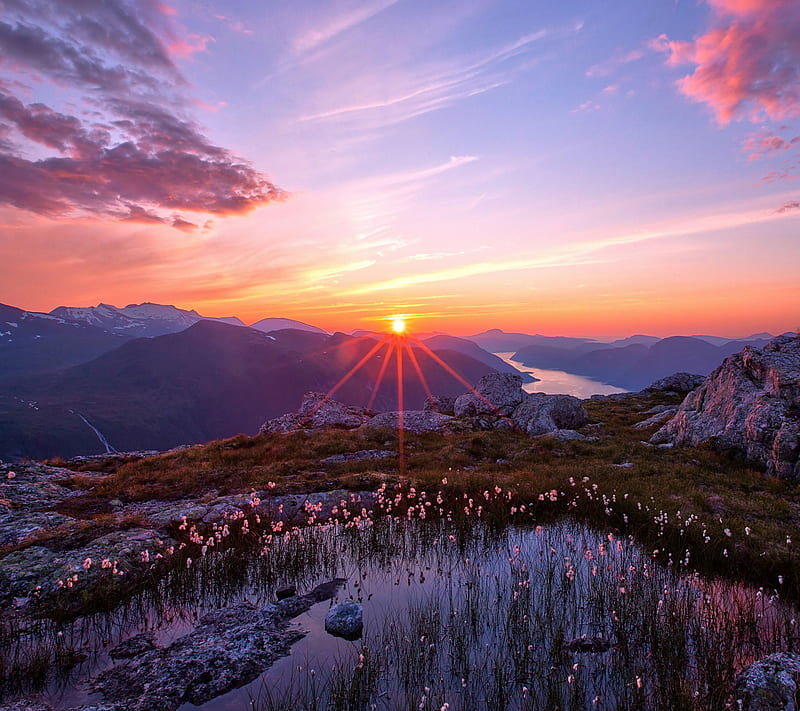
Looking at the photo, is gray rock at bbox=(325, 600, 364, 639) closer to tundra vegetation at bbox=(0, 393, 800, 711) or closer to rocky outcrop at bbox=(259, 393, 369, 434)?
tundra vegetation at bbox=(0, 393, 800, 711)

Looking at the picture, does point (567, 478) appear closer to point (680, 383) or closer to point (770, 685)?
point (770, 685)

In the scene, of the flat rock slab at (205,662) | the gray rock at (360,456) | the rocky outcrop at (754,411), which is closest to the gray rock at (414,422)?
the gray rock at (360,456)

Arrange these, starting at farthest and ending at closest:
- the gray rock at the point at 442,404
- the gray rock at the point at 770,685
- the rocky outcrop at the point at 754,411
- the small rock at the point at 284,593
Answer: the gray rock at the point at 442,404 < the rocky outcrop at the point at 754,411 < the small rock at the point at 284,593 < the gray rock at the point at 770,685

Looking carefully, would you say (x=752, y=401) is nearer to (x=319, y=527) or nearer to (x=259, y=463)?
(x=319, y=527)

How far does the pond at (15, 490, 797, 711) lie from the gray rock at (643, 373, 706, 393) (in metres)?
43.8

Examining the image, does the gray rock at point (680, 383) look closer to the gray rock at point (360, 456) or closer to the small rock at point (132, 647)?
the gray rock at point (360, 456)

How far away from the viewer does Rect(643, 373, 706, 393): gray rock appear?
155ft

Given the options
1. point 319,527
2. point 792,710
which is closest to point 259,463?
point 319,527

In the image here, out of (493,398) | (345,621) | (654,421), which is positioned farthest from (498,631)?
(493,398)

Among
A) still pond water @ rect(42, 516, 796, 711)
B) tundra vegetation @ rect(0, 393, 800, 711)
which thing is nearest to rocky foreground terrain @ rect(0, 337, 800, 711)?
tundra vegetation @ rect(0, 393, 800, 711)

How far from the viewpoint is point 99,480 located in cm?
2281

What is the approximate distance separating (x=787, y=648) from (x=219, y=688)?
10.0m

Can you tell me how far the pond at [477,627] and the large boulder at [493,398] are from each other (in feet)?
83.8

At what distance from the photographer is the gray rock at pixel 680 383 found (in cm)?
4725
